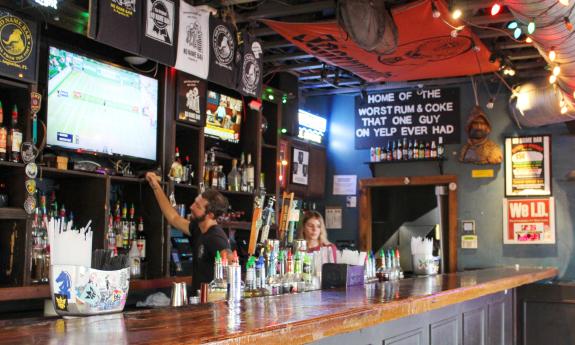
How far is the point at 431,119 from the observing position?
334 inches

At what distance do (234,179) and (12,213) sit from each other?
2.56 meters

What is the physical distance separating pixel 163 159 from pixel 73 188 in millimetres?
777

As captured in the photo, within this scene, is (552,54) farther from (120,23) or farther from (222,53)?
(120,23)

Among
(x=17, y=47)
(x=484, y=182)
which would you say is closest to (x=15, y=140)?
(x=17, y=47)

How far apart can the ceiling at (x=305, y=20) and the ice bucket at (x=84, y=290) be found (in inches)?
83.2

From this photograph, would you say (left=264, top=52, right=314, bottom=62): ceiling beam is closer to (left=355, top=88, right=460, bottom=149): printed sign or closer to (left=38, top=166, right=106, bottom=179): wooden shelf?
(left=355, top=88, right=460, bottom=149): printed sign

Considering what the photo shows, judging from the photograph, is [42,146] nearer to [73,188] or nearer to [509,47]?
[73,188]

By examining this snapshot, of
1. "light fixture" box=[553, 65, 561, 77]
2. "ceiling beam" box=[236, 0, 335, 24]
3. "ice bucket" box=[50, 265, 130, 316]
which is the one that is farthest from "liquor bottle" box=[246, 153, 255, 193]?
"ice bucket" box=[50, 265, 130, 316]

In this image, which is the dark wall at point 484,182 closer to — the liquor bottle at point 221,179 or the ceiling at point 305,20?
the ceiling at point 305,20

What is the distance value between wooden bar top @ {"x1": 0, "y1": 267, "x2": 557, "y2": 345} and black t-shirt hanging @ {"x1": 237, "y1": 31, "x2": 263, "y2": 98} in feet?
9.05

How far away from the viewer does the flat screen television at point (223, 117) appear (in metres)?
5.96

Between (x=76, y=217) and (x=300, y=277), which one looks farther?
(x=76, y=217)

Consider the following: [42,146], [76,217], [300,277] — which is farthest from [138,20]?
[300,277]

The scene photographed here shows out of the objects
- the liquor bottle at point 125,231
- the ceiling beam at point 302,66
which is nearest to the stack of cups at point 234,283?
the liquor bottle at point 125,231
